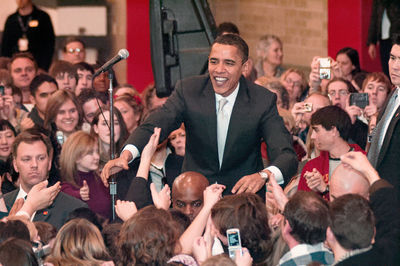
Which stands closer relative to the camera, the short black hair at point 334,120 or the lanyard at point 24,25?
the short black hair at point 334,120

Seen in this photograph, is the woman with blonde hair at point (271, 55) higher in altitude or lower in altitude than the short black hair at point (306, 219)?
higher

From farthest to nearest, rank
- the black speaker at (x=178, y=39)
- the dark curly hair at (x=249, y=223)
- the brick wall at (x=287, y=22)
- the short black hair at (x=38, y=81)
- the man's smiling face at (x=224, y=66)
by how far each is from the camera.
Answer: the brick wall at (x=287, y=22) < the short black hair at (x=38, y=81) < the black speaker at (x=178, y=39) < the man's smiling face at (x=224, y=66) < the dark curly hair at (x=249, y=223)

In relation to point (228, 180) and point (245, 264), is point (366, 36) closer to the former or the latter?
point (228, 180)

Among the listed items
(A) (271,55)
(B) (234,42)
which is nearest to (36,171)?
(B) (234,42)

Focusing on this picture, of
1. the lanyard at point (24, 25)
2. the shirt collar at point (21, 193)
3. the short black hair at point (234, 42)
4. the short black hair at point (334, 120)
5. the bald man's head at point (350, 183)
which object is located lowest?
the shirt collar at point (21, 193)

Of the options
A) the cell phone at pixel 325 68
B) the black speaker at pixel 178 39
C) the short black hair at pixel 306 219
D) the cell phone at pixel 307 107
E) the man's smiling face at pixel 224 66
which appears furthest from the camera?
the cell phone at pixel 325 68

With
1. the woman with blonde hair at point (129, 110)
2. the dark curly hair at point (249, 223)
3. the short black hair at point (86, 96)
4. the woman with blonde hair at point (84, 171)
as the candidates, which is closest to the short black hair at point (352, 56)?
the woman with blonde hair at point (129, 110)

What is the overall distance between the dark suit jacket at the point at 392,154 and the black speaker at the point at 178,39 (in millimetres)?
1787

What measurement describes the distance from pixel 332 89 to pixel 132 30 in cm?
459

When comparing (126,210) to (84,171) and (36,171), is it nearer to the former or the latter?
(36,171)

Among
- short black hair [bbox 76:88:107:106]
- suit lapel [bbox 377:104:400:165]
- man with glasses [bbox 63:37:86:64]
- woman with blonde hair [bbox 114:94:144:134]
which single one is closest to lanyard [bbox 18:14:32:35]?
man with glasses [bbox 63:37:86:64]

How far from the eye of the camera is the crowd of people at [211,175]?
419 centimetres

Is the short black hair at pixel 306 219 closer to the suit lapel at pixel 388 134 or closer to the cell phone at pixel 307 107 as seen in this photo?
the suit lapel at pixel 388 134

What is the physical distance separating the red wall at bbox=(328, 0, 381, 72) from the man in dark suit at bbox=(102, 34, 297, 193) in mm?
4888
